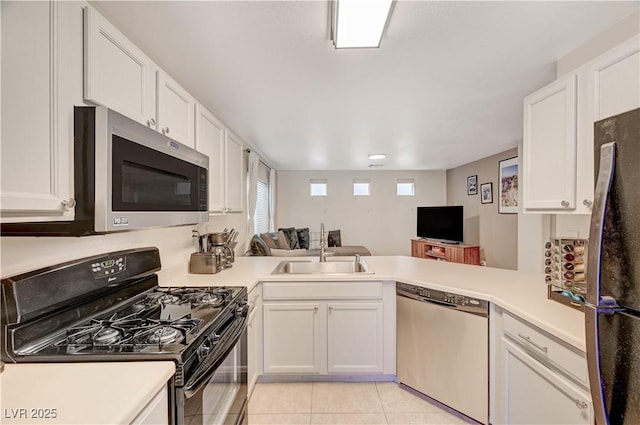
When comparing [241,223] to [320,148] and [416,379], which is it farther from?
[416,379]

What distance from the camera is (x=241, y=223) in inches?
161

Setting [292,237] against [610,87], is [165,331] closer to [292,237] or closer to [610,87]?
[610,87]

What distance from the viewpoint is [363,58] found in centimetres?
170

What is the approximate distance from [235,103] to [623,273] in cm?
253

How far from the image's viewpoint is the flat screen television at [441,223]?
19.4ft

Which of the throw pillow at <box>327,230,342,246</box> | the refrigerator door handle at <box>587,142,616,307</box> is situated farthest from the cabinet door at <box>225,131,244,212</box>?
the throw pillow at <box>327,230,342,246</box>

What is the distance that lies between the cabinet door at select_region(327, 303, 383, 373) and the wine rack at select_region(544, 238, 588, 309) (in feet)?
3.56

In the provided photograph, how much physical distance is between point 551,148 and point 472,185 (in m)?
4.93

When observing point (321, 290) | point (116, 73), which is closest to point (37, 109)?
point (116, 73)

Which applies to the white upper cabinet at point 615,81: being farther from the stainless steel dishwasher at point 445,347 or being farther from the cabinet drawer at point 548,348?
the stainless steel dishwasher at point 445,347

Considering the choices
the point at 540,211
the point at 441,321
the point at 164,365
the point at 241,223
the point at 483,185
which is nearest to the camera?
the point at 164,365

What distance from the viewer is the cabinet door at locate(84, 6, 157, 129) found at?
0.99 metres

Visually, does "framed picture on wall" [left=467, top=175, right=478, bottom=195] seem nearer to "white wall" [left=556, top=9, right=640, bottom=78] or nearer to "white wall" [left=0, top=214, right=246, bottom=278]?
"white wall" [left=556, top=9, right=640, bottom=78]

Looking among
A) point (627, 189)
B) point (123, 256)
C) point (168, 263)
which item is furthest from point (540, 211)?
point (168, 263)
